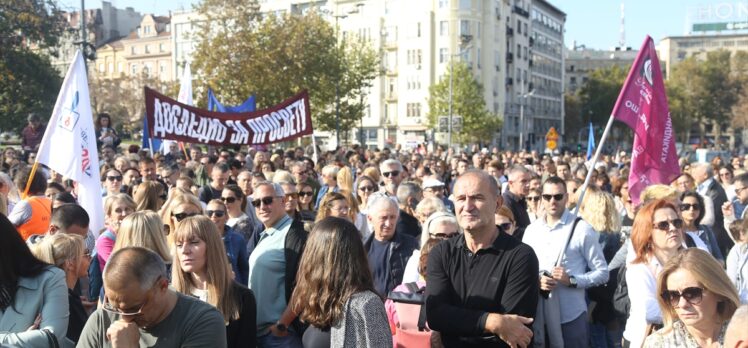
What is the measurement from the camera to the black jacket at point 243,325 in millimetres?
4402

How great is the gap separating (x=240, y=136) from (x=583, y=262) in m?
8.40

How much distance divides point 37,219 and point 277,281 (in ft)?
8.95

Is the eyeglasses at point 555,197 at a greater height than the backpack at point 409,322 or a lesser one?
greater

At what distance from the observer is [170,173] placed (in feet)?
37.6

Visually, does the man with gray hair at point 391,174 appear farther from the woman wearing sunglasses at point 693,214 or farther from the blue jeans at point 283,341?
the blue jeans at point 283,341

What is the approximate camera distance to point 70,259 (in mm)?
4816

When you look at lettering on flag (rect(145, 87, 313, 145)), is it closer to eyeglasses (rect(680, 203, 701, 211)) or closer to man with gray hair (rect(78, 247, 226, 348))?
eyeglasses (rect(680, 203, 701, 211))

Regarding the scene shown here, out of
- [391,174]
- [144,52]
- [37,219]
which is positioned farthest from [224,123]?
[144,52]

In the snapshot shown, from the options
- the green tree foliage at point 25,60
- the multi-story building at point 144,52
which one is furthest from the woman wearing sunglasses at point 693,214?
the multi-story building at point 144,52

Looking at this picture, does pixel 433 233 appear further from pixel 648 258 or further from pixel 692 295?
pixel 692 295

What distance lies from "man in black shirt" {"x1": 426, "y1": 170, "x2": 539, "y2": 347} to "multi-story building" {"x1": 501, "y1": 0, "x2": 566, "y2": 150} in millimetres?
72586

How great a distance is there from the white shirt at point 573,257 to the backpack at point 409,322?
4.60 ft

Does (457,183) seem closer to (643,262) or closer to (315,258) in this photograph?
(315,258)

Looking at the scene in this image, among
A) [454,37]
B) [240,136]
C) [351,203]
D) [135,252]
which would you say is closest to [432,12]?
[454,37]
